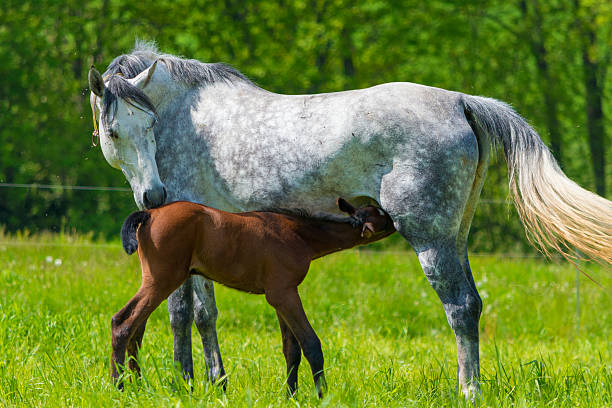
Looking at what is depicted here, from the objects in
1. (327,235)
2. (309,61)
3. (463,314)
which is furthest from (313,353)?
(309,61)

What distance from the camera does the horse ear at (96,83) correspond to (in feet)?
13.6

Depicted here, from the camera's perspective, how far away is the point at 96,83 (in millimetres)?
4207

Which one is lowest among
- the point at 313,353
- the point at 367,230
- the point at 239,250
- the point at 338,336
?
the point at 338,336

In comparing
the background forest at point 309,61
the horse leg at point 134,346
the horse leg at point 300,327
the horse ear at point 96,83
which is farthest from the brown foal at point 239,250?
the background forest at point 309,61

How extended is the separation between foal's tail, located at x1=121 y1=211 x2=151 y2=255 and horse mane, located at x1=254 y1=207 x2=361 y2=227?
808 millimetres

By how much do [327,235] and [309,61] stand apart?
9.23 meters

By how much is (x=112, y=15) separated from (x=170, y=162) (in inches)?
347

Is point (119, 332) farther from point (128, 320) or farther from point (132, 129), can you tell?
point (132, 129)

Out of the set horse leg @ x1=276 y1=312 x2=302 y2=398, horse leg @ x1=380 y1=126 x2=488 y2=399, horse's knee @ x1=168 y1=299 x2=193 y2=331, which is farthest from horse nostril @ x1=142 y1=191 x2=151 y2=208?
horse leg @ x1=380 y1=126 x2=488 y2=399

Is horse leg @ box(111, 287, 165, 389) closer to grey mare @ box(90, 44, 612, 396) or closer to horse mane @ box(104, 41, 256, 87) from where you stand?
grey mare @ box(90, 44, 612, 396)

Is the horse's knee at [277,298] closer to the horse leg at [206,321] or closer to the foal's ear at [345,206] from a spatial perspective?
the foal's ear at [345,206]

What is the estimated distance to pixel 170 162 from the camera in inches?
183

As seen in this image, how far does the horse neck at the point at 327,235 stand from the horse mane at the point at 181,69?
1.33 meters

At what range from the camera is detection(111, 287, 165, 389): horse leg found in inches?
154
